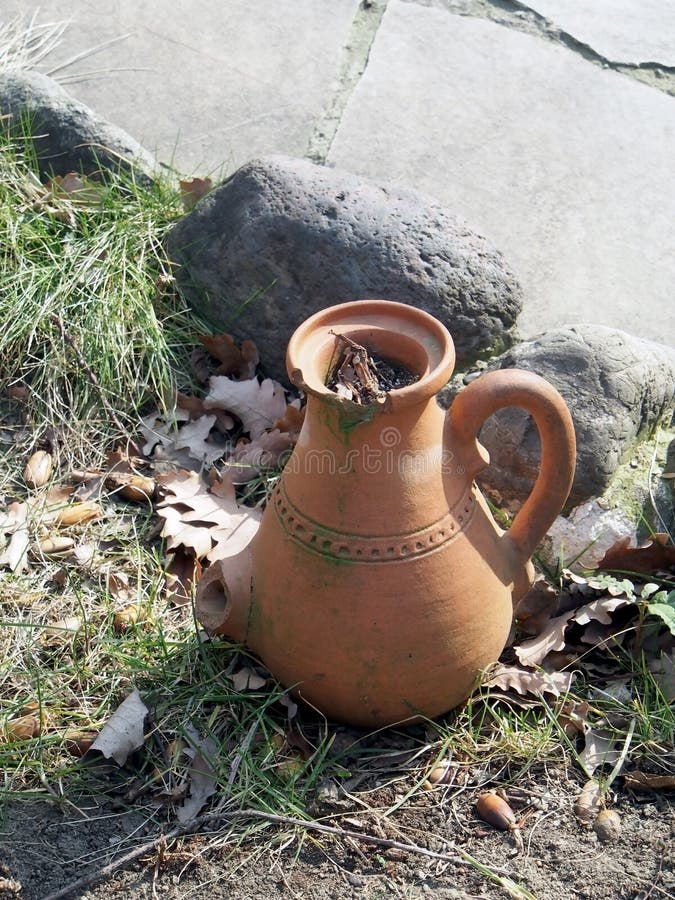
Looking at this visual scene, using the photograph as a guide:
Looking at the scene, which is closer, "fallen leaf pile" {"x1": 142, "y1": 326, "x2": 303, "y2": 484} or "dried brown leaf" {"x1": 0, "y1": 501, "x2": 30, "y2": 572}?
"dried brown leaf" {"x1": 0, "y1": 501, "x2": 30, "y2": 572}

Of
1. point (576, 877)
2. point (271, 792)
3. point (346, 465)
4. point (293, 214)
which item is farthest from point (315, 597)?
point (293, 214)

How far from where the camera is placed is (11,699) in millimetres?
2352

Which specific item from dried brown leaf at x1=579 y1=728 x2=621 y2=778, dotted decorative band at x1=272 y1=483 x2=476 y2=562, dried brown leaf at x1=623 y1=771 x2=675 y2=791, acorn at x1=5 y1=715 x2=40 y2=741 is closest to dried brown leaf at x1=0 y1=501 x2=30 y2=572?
acorn at x1=5 y1=715 x2=40 y2=741

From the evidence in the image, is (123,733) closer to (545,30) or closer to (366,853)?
(366,853)

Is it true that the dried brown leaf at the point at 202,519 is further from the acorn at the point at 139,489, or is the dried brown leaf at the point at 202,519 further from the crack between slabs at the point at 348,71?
the crack between slabs at the point at 348,71

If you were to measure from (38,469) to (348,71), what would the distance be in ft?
7.91

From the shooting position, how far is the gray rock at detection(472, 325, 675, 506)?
254 cm

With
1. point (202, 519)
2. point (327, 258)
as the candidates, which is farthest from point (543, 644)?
point (327, 258)

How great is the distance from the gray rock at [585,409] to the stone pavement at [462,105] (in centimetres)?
60

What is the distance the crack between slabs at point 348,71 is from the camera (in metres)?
3.91

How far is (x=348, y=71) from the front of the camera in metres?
4.30

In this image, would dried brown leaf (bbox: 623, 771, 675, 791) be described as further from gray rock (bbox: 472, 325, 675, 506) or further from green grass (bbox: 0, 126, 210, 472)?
green grass (bbox: 0, 126, 210, 472)

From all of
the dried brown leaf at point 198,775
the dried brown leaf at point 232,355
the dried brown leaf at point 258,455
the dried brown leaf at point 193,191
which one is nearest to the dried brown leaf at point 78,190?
the dried brown leaf at point 193,191

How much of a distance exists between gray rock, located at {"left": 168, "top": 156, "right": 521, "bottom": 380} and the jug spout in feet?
3.56
